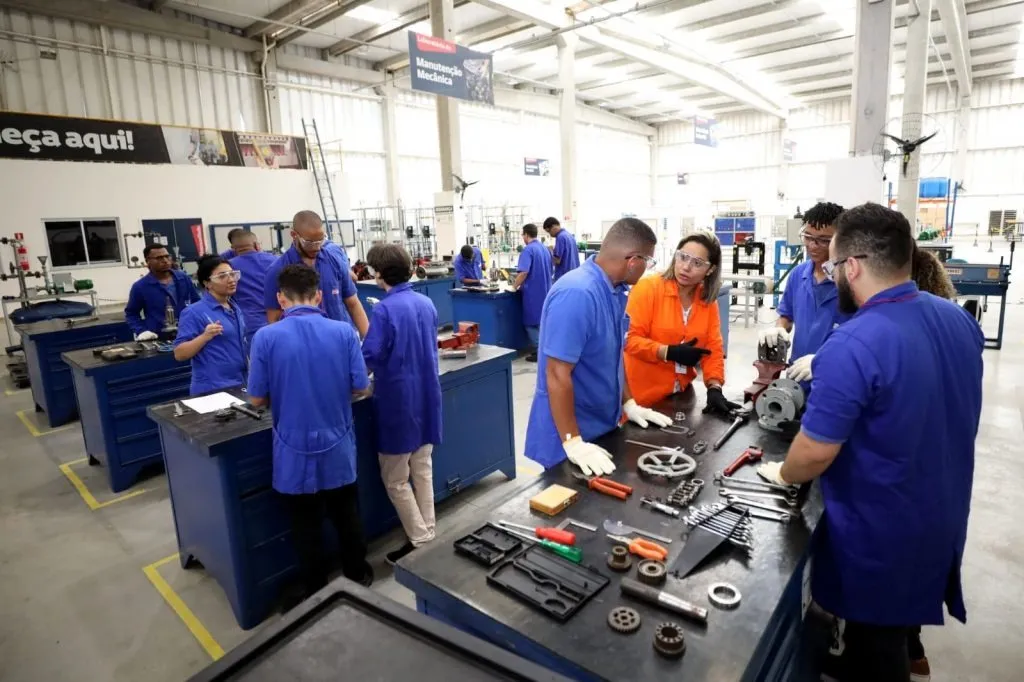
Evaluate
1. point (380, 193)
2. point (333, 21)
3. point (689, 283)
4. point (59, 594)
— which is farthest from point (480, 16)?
point (59, 594)

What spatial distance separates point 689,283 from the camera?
243 centimetres

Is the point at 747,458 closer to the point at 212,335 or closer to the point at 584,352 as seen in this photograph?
the point at 584,352

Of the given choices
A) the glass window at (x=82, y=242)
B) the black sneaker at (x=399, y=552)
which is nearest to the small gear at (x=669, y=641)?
the black sneaker at (x=399, y=552)

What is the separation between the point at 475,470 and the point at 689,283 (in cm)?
161

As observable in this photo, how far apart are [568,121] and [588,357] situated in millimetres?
9965

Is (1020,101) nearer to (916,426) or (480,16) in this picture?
(480,16)

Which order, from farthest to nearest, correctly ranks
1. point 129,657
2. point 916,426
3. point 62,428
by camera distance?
point 62,428 → point 129,657 → point 916,426

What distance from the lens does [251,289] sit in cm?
429

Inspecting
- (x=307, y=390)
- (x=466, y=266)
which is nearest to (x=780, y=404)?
(x=307, y=390)

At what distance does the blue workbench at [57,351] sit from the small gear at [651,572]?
203 inches

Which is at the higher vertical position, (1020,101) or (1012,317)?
(1020,101)

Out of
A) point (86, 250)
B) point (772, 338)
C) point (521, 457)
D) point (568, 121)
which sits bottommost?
point (521, 457)

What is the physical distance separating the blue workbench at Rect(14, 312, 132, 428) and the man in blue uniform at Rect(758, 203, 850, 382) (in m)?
5.13

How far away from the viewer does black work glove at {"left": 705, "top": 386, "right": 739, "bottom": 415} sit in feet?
6.88
